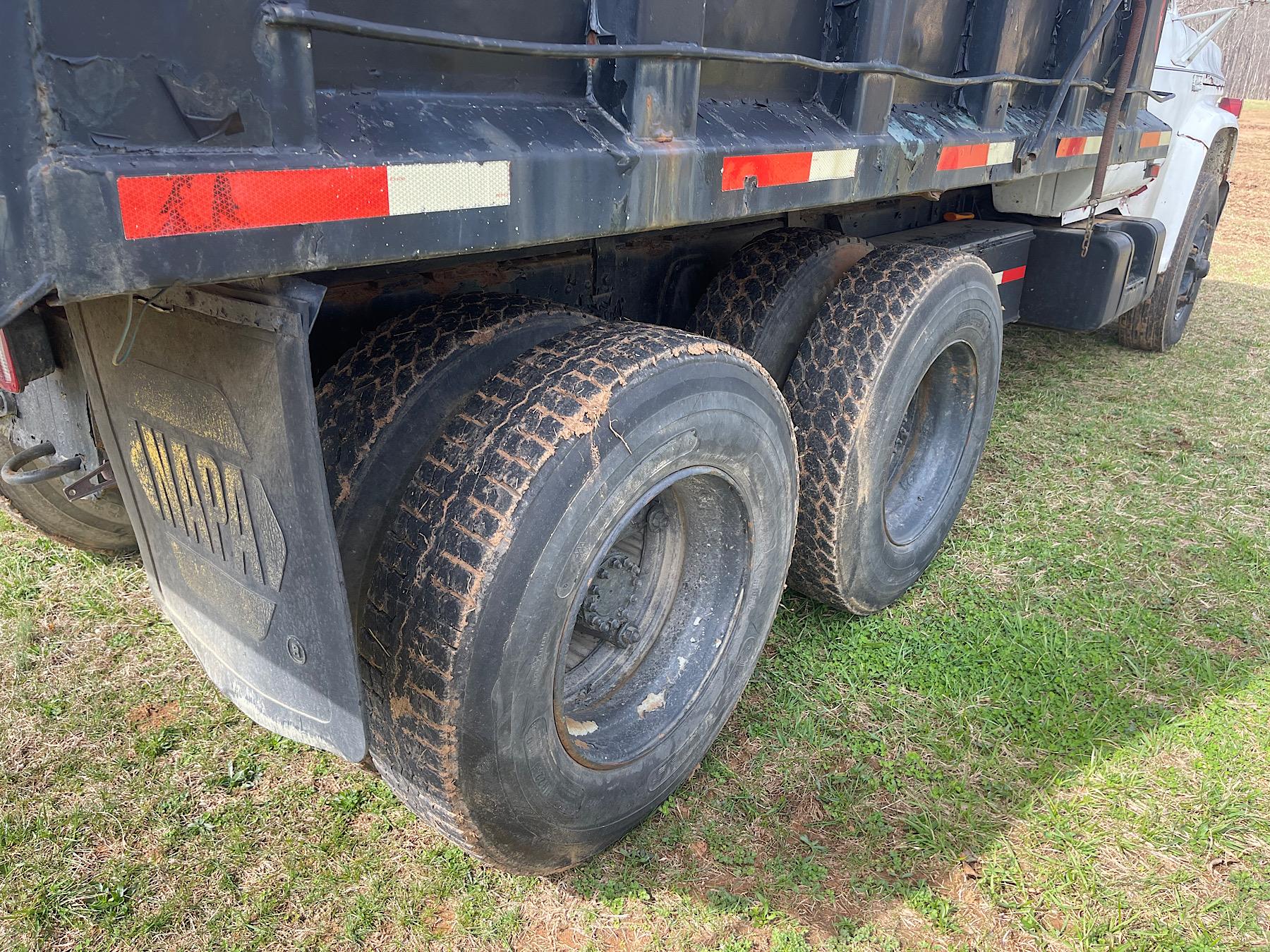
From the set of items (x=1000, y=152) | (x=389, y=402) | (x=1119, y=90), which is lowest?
(x=389, y=402)

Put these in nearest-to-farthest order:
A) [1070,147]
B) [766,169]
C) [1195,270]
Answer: [766,169] → [1070,147] → [1195,270]

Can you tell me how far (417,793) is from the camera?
1780 millimetres

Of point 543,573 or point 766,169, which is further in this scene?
point 766,169

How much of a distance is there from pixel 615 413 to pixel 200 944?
1.43 metres

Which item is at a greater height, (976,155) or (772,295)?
(976,155)

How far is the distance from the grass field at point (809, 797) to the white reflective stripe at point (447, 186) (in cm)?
153

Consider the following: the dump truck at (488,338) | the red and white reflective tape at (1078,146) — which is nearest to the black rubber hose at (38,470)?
the dump truck at (488,338)

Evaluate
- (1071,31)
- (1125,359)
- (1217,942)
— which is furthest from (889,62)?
(1125,359)

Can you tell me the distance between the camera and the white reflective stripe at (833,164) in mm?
2084

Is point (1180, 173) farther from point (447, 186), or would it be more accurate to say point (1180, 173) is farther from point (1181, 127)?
point (447, 186)

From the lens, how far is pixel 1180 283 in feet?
20.1

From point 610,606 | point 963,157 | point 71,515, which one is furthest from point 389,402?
point 963,157

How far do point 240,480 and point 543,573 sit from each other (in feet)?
1.77

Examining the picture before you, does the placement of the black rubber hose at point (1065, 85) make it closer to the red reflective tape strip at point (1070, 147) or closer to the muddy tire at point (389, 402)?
the red reflective tape strip at point (1070, 147)
